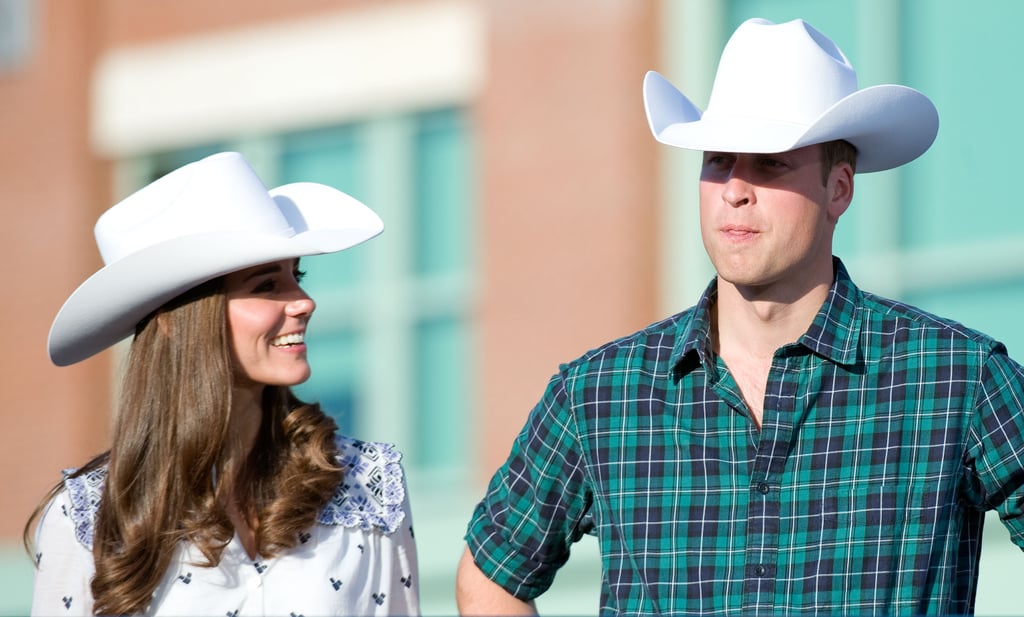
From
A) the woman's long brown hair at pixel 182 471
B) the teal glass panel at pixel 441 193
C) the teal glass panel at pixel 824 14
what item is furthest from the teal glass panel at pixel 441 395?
the woman's long brown hair at pixel 182 471

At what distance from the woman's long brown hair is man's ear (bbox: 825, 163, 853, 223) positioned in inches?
56.2

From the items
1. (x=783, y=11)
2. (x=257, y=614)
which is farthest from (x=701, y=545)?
(x=783, y=11)

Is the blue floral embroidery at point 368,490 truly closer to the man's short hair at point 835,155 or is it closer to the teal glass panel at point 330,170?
the man's short hair at point 835,155

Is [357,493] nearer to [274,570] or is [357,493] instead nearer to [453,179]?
[274,570]

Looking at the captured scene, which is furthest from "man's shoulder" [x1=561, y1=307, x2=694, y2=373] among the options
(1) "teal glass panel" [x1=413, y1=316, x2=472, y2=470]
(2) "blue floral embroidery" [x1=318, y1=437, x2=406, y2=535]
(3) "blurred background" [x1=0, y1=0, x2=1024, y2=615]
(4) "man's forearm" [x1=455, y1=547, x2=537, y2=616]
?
(1) "teal glass panel" [x1=413, y1=316, x2=472, y2=470]

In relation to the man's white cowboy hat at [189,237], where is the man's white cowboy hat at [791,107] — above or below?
above

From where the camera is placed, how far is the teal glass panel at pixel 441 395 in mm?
9258

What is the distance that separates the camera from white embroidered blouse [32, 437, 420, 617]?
4102 mm

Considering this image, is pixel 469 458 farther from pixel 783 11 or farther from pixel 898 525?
pixel 898 525

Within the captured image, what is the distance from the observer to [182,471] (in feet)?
13.6

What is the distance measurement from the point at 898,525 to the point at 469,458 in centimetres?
559

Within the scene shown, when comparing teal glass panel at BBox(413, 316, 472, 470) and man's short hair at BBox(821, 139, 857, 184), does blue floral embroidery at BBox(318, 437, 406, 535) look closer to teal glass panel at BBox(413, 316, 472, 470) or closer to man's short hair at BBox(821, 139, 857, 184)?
man's short hair at BBox(821, 139, 857, 184)

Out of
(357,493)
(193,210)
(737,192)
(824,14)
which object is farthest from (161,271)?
(824,14)

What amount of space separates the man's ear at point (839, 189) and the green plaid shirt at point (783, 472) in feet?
0.59
